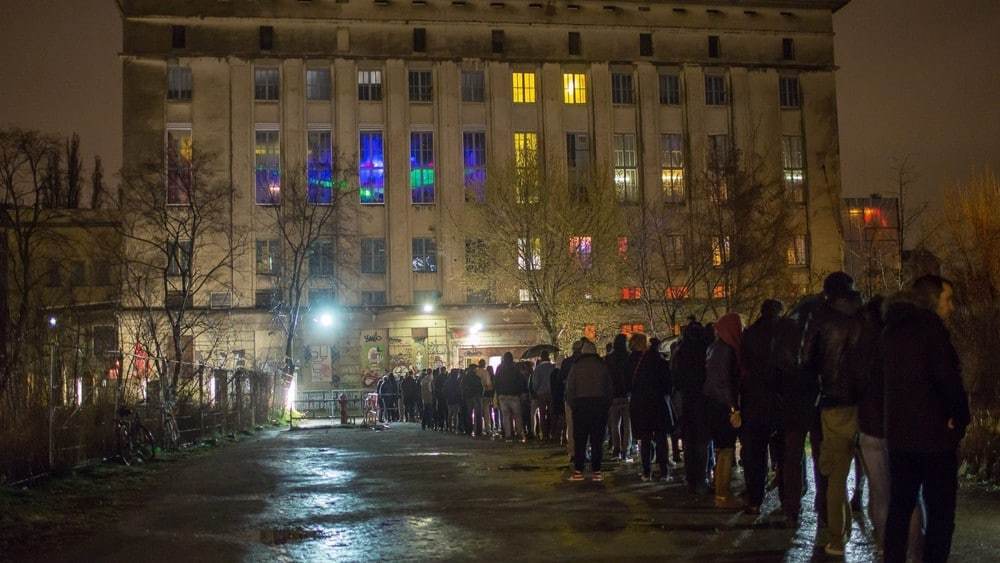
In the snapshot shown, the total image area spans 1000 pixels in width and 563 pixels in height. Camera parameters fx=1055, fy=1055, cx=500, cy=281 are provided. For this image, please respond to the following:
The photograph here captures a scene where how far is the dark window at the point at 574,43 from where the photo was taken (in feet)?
228

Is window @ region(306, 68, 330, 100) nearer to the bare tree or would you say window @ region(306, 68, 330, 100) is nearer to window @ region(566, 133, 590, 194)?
window @ region(566, 133, 590, 194)

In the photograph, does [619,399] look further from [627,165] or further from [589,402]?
[627,165]

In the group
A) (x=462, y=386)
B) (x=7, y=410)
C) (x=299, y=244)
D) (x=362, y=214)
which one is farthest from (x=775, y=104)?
(x=7, y=410)

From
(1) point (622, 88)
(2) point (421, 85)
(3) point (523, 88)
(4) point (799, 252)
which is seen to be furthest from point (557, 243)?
(4) point (799, 252)

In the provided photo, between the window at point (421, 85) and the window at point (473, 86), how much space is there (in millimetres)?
2143

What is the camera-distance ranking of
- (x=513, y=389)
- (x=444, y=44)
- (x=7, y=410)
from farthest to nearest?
(x=444, y=44) < (x=513, y=389) < (x=7, y=410)

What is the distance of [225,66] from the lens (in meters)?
65.6

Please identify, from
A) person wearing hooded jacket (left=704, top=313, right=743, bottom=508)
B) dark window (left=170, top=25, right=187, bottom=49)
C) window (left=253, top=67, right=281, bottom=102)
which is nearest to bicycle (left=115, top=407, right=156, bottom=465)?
person wearing hooded jacket (left=704, top=313, right=743, bottom=508)

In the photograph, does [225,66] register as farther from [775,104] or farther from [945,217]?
[945,217]

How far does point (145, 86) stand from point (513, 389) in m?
47.7

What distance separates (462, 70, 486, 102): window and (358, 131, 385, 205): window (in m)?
6.33

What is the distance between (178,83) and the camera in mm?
65000

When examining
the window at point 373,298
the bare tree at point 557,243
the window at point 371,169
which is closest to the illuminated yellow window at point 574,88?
the window at point 371,169

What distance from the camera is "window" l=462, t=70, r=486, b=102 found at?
223 ft
